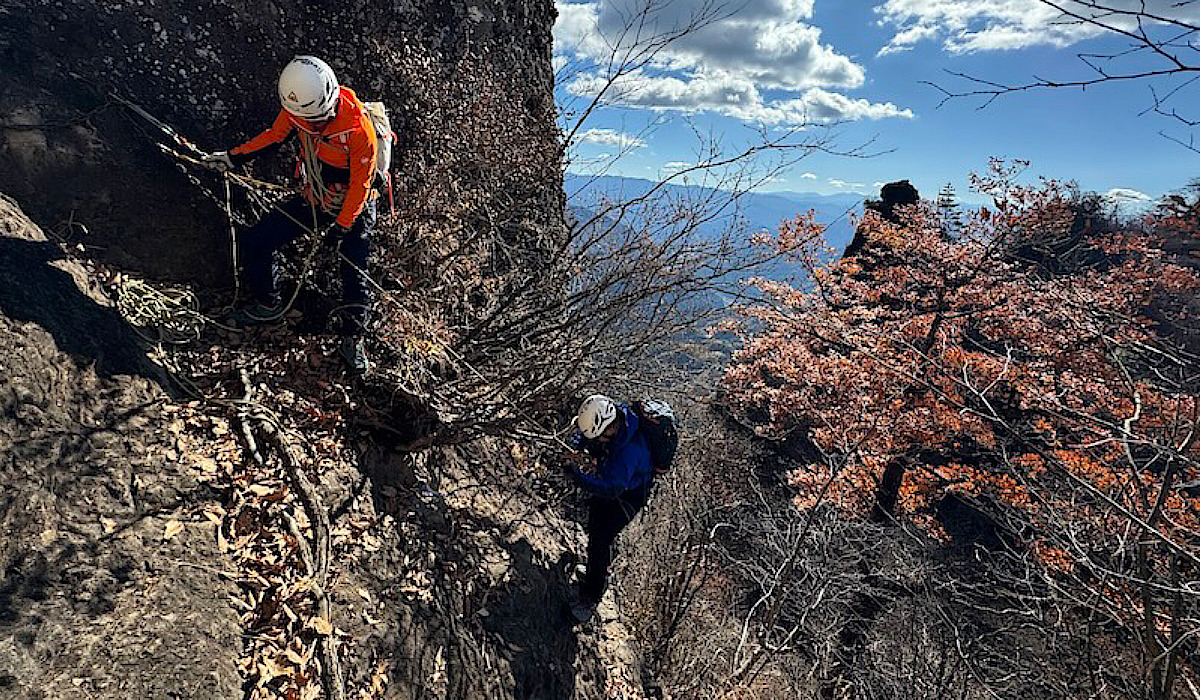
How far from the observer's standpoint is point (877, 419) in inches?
543

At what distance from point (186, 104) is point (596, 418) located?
4051 millimetres

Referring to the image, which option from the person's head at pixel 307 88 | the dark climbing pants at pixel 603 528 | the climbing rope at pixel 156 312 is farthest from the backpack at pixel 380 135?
the dark climbing pants at pixel 603 528

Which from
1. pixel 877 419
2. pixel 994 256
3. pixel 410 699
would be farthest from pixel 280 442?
pixel 994 256

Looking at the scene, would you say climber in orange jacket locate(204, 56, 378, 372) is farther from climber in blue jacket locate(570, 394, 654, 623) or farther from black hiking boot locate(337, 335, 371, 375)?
climber in blue jacket locate(570, 394, 654, 623)

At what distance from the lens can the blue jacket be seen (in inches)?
197

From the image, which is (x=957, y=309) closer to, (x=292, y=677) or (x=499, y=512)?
(x=499, y=512)

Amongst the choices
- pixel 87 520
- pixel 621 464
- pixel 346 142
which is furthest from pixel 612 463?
pixel 87 520

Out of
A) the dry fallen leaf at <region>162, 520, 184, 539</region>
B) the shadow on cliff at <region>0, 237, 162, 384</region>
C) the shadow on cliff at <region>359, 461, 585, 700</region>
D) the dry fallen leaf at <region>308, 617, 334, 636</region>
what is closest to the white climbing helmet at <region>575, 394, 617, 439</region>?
the shadow on cliff at <region>359, 461, 585, 700</region>

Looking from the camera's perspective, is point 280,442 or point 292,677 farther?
point 280,442

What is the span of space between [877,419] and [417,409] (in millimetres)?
11728

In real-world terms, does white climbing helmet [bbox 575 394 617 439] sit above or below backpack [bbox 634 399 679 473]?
above

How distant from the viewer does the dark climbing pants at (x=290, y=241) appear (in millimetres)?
4441

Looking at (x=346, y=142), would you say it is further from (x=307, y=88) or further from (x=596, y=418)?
(x=596, y=418)

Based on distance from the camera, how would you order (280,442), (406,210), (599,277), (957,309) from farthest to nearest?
(957,309)
(599,277)
(406,210)
(280,442)
